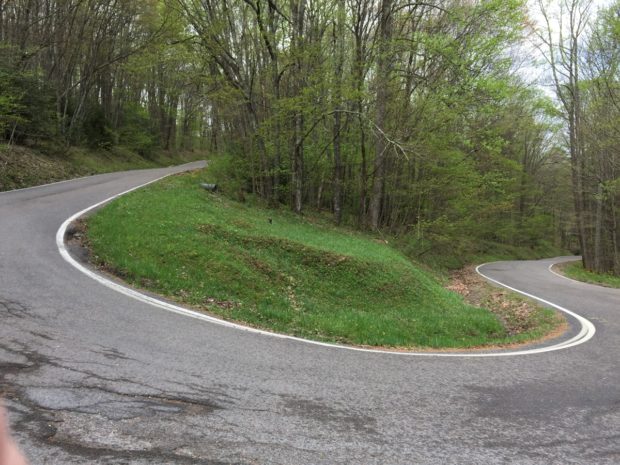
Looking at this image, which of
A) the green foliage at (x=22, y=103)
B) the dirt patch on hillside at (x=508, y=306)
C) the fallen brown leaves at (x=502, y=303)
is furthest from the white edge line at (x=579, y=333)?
the green foliage at (x=22, y=103)

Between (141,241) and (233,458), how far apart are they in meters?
8.74

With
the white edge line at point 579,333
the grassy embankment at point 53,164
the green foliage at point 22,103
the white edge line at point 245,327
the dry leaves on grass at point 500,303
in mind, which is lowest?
the dry leaves on grass at point 500,303

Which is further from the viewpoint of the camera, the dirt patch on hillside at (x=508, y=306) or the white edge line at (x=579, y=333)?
the dirt patch on hillside at (x=508, y=306)

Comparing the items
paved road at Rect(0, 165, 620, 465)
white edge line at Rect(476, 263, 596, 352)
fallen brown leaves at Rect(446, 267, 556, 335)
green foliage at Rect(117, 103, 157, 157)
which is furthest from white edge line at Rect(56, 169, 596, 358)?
green foliage at Rect(117, 103, 157, 157)

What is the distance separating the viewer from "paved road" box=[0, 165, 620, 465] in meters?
3.57

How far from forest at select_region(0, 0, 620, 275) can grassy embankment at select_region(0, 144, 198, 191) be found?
2.39 ft

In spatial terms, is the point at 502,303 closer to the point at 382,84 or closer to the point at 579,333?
the point at 579,333

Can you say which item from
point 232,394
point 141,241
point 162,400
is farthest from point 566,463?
point 141,241

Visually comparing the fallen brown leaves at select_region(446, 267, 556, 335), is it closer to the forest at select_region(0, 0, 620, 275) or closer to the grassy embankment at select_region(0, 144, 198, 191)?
the forest at select_region(0, 0, 620, 275)

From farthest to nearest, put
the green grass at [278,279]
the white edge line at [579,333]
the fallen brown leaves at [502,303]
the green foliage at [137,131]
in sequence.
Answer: the green foliage at [137,131], the fallen brown leaves at [502,303], the green grass at [278,279], the white edge line at [579,333]

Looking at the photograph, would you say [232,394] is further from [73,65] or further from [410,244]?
[73,65]

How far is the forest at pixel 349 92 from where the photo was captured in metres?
18.7

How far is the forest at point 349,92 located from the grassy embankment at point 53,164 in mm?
729

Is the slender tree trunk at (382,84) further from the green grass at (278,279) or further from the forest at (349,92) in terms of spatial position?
the green grass at (278,279)
